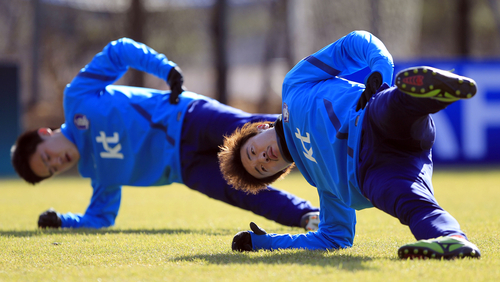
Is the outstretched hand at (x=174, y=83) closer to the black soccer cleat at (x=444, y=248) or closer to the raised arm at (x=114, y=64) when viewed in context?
the raised arm at (x=114, y=64)

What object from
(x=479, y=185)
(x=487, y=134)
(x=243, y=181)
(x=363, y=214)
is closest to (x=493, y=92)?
(x=487, y=134)

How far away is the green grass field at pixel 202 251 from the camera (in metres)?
1.70

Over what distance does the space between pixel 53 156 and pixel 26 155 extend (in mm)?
225

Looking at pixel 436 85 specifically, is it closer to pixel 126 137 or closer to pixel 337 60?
pixel 337 60

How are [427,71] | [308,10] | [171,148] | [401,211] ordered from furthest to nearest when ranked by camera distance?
[308,10], [171,148], [401,211], [427,71]

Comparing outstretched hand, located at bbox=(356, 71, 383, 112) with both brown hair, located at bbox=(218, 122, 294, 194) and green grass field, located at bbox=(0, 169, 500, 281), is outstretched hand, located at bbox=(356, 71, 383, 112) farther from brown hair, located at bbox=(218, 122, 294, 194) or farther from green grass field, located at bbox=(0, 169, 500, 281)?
brown hair, located at bbox=(218, 122, 294, 194)

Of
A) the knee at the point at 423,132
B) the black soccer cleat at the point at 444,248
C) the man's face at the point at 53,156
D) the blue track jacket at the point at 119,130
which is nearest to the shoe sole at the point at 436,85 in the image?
the knee at the point at 423,132

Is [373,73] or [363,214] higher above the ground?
[373,73]

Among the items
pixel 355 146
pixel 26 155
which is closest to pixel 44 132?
pixel 26 155

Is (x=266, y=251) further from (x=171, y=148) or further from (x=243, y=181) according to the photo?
(x=171, y=148)

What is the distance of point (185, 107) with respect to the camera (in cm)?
362

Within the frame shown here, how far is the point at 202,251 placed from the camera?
230 cm

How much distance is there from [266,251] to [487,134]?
6.97m

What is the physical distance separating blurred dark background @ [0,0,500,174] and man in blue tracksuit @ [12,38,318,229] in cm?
694
